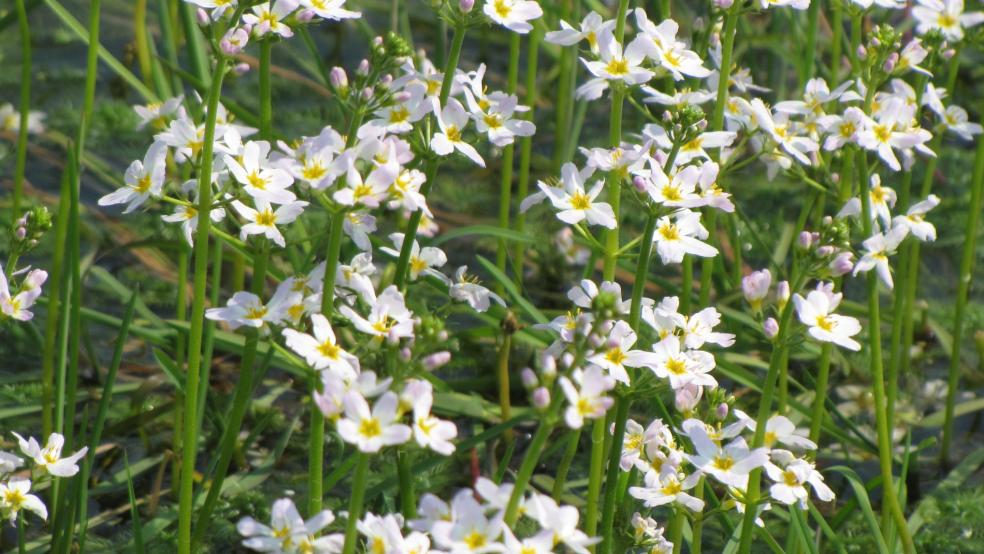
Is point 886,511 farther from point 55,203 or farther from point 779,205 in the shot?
point 55,203

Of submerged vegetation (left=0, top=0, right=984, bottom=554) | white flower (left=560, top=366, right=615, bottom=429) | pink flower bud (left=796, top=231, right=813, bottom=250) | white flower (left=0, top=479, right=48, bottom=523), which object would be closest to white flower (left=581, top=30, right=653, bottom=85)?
submerged vegetation (left=0, top=0, right=984, bottom=554)

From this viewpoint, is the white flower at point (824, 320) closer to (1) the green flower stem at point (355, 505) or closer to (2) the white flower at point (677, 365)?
(2) the white flower at point (677, 365)

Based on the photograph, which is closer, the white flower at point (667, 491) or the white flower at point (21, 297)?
the white flower at point (667, 491)

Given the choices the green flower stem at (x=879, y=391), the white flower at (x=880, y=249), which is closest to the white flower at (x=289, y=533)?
the white flower at (x=880, y=249)

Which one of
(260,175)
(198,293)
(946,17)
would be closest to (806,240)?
(260,175)

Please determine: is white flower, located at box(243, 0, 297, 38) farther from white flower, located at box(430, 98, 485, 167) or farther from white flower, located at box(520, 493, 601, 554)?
white flower, located at box(520, 493, 601, 554)

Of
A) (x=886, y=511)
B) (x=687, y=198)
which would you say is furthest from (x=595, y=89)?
(x=886, y=511)

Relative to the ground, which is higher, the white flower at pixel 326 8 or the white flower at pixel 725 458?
the white flower at pixel 326 8
